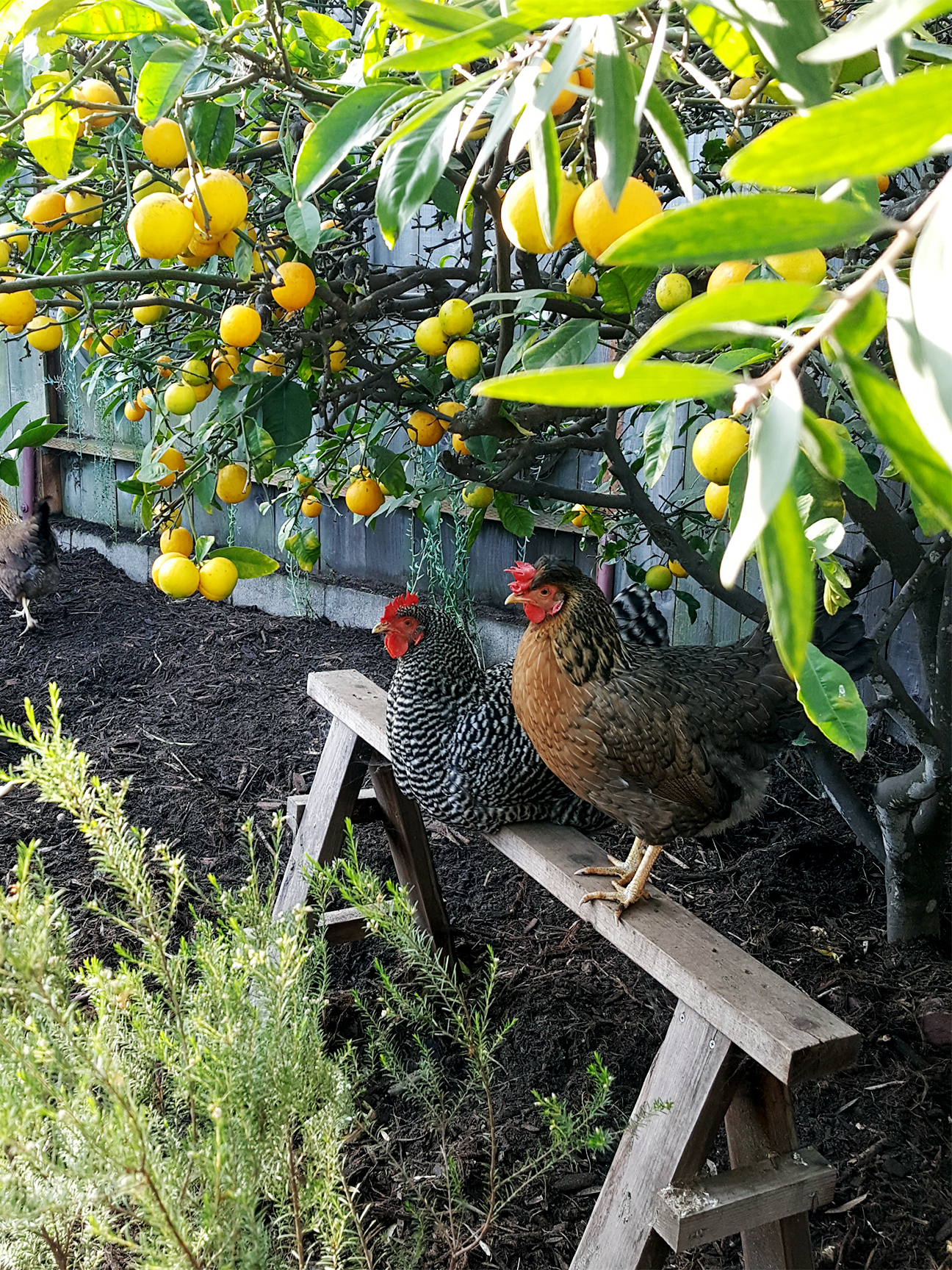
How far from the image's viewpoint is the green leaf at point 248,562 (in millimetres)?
1249

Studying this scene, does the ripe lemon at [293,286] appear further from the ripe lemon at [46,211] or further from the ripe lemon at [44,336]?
the ripe lemon at [44,336]

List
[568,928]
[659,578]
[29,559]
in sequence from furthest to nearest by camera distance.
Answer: [29,559] < [568,928] < [659,578]

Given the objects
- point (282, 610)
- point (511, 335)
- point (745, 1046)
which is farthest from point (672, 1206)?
point (282, 610)

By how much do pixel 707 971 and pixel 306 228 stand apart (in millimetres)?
1148

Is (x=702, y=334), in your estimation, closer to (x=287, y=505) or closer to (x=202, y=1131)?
(x=202, y=1131)

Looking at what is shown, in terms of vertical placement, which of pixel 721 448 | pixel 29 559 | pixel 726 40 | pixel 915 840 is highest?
pixel 726 40

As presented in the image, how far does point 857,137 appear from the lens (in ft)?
0.84

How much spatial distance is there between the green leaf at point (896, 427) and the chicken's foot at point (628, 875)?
1477 mm

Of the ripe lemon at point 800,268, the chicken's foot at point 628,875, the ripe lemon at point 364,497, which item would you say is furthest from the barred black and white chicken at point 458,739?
the ripe lemon at point 800,268

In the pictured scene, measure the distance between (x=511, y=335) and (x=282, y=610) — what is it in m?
3.94

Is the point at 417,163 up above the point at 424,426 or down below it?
above

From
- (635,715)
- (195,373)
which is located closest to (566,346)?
(195,373)

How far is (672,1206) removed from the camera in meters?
1.37

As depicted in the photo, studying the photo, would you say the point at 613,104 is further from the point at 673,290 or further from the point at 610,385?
the point at 673,290
